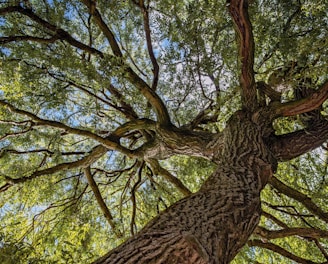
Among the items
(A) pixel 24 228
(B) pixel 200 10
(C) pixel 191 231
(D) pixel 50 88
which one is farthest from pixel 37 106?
(C) pixel 191 231

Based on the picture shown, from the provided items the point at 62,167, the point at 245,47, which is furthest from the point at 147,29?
the point at 62,167

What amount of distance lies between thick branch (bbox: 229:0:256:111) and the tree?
12 millimetres

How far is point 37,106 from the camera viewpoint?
14.0 feet

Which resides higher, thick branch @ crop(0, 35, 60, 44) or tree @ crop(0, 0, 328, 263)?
thick branch @ crop(0, 35, 60, 44)

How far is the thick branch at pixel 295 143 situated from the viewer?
12.0 feet

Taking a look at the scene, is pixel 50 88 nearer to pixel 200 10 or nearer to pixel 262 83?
pixel 200 10

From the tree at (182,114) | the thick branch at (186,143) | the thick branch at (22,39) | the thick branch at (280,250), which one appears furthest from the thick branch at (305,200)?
the thick branch at (22,39)

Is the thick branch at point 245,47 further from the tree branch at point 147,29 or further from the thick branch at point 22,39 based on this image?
the thick branch at point 22,39

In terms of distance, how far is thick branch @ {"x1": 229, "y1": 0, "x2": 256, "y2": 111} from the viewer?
2984mm

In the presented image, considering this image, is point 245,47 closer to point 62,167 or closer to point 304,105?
point 304,105

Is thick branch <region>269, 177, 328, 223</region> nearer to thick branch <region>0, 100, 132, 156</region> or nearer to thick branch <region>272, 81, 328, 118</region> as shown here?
thick branch <region>272, 81, 328, 118</region>

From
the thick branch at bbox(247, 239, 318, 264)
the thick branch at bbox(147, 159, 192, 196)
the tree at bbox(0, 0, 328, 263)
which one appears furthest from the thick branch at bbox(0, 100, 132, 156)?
the thick branch at bbox(247, 239, 318, 264)

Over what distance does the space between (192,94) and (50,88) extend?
1965mm

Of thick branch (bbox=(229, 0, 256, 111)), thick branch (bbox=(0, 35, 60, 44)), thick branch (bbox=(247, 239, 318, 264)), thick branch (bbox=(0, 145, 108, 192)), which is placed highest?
thick branch (bbox=(0, 35, 60, 44))
